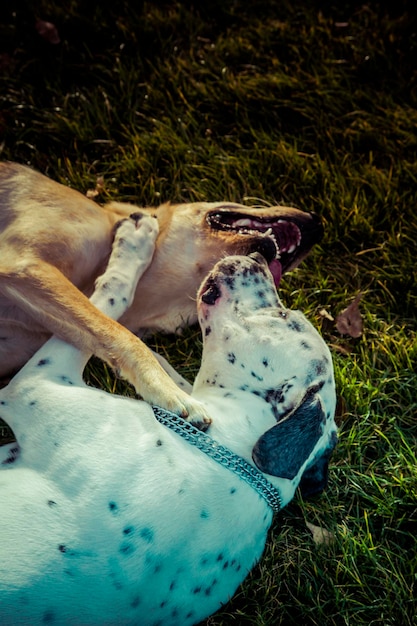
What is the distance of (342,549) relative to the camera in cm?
347

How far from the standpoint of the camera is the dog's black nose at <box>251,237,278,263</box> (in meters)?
3.76

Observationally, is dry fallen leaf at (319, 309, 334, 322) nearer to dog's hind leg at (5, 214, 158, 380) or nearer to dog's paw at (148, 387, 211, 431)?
dog's hind leg at (5, 214, 158, 380)

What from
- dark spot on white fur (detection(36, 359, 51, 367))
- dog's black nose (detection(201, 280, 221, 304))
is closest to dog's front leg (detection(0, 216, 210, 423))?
dark spot on white fur (detection(36, 359, 51, 367))

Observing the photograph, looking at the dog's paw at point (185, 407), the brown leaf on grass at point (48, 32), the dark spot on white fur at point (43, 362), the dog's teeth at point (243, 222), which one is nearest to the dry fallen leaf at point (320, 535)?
the dog's paw at point (185, 407)

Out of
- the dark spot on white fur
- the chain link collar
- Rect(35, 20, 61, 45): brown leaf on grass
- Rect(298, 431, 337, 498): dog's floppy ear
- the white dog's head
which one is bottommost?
Rect(298, 431, 337, 498): dog's floppy ear

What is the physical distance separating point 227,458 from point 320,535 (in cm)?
94

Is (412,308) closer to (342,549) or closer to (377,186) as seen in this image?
(377,186)

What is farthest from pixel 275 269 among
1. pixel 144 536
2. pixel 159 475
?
pixel 144 536

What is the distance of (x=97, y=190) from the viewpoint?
15.7 ft

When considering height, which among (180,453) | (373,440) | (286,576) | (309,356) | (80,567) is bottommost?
(286,576)

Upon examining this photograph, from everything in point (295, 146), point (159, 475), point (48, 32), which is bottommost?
point (159, 475)

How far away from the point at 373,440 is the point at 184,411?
139 centimetres

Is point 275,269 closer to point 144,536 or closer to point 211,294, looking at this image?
point 211,294

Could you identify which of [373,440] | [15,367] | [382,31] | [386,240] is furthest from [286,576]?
[382,31]
